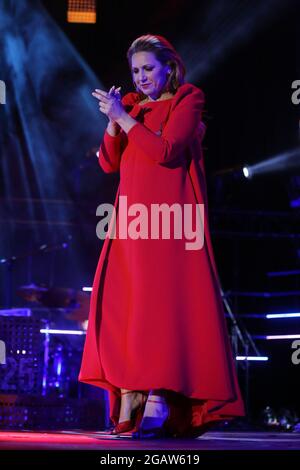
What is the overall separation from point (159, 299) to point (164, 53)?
0.91m

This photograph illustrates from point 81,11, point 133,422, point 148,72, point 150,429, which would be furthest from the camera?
point 81,11

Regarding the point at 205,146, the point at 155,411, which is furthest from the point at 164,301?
the point at 205,146

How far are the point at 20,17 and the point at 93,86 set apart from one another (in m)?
1.12

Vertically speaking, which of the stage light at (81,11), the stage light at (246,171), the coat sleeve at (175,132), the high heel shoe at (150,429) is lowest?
the high heel shoe at (150,429)

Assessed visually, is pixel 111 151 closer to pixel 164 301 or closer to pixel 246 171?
pixel 164 301

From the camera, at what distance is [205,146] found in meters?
8.74

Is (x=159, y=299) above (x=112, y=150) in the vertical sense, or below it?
below

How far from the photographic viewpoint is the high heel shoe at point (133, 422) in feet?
8.48

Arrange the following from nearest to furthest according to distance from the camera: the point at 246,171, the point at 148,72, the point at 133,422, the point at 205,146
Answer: the point at 133,422 < the point at 148,72 < the point at 246,171 < the point at 205,146

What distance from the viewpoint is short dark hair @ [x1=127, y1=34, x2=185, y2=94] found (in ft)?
9.24

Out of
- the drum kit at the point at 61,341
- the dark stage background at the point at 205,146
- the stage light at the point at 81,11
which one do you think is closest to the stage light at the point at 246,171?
the dark stage background at the point at 205,146

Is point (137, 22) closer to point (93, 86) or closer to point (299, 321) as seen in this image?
point (93, 86)

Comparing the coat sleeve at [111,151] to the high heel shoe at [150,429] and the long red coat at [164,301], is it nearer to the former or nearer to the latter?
the long red coat at [164,301]
